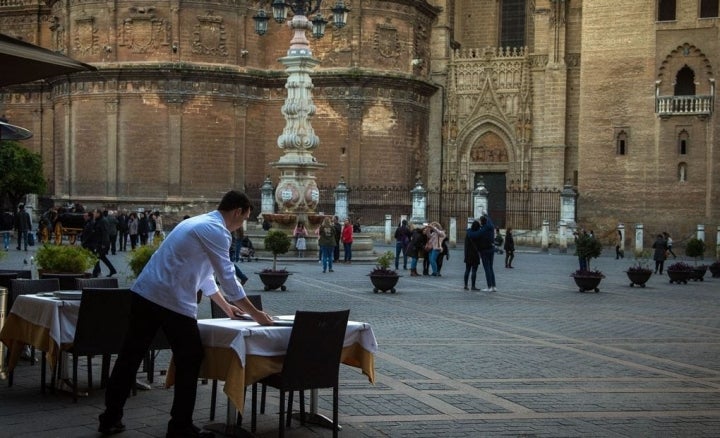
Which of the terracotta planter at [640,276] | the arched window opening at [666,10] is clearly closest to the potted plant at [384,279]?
the terracotta planter at [640,276]

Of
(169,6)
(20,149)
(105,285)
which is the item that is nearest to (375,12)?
(169,6)

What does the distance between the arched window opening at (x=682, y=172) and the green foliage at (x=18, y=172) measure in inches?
1002

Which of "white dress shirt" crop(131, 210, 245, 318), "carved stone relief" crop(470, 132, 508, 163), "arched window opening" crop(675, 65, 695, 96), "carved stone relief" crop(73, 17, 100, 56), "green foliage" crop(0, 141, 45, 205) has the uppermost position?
"carved stone relief" crop(73, 17, 100, 56)

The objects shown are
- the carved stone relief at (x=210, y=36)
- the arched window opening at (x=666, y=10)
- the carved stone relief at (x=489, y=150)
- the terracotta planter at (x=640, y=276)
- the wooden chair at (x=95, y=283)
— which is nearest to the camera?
the wooden chair at (x=95, y=283)

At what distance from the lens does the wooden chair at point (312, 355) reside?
6988 mm

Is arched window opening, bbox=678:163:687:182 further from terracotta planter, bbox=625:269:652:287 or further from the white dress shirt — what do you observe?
the white dress shirt

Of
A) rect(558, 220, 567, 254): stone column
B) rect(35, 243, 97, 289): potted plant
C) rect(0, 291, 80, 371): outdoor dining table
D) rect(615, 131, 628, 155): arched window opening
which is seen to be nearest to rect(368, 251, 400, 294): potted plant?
rect(35, 243, 97, 289): potted plant

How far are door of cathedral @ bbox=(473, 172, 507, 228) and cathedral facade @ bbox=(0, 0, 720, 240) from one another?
0.32 ft

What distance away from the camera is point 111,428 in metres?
7.27

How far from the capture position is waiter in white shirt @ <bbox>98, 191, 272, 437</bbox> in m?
7.08

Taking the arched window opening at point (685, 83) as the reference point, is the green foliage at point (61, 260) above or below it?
below

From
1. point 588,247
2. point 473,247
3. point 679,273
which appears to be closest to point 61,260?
point 473,247

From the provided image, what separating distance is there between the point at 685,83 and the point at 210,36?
1966cm

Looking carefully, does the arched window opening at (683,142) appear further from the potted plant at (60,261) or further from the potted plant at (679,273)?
the potted plant at (60,261)
